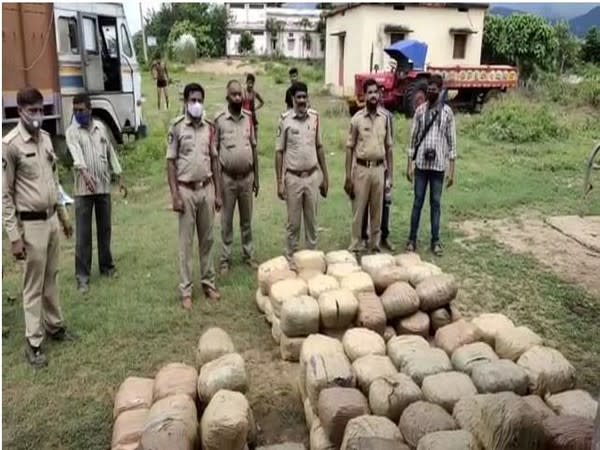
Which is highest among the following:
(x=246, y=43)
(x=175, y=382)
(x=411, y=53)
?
(x=246, y=43)

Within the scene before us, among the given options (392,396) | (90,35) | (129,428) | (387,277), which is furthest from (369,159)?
(90,35)

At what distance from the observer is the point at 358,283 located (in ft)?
14.1

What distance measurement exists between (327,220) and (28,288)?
3.80m

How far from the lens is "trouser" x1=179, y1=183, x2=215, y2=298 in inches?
185

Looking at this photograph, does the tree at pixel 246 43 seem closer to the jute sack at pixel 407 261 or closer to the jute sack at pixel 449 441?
the jute sack at pixel 407 261

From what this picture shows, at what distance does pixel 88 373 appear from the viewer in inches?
152

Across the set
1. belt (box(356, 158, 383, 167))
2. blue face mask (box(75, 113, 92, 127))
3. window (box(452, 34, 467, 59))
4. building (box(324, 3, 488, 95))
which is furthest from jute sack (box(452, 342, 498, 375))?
window (box(452, 34, 467, 59))

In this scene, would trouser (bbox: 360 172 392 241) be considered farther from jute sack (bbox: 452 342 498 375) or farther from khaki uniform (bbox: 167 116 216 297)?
jute sack (bbox: 452 342 498 375)

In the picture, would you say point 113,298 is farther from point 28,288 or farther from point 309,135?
point 309,135

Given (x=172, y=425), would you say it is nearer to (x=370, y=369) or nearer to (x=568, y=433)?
(x=370, y=369)

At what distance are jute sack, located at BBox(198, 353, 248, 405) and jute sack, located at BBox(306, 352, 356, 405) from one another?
1.18 feet

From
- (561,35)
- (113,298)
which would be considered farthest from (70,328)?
(561,35)

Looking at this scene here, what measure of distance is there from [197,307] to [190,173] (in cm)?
108

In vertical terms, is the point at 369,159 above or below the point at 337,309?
above
